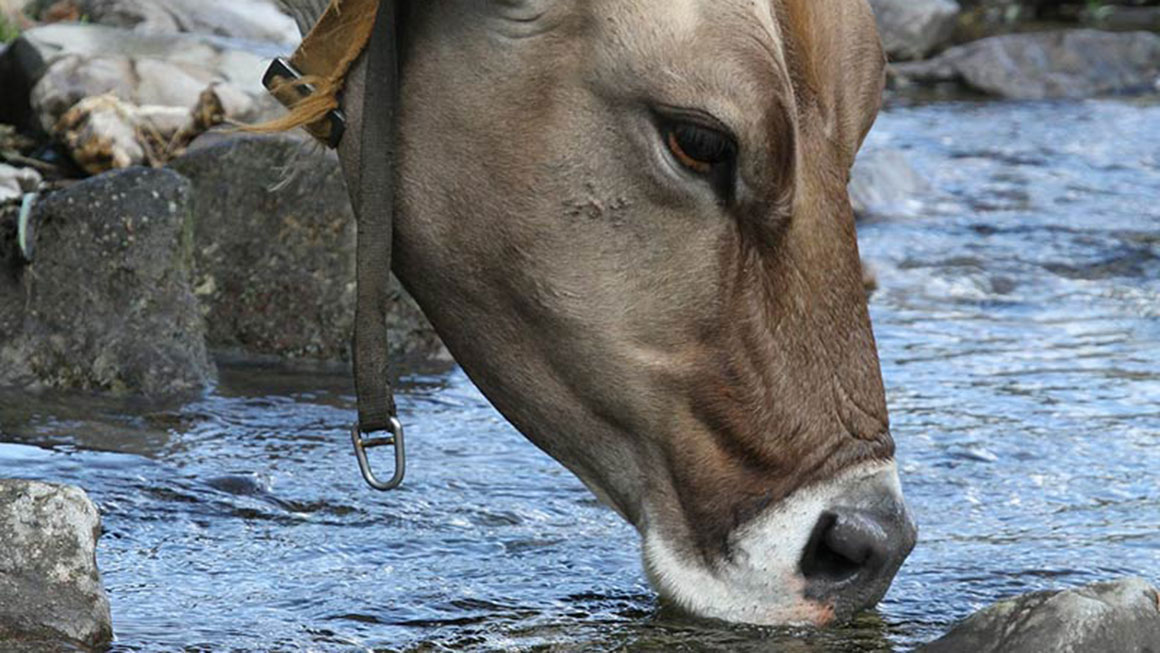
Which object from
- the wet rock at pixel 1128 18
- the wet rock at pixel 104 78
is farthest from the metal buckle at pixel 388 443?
the wet rock at pixel 1128 18

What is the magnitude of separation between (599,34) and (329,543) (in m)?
1.77

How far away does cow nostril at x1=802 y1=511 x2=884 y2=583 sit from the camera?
3.28m

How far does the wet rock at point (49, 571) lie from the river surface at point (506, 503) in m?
0.12

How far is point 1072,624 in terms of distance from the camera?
11.3 ft

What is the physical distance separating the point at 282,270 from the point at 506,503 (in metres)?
1.92

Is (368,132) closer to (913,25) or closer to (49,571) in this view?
(49,571)

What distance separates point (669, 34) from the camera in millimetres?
3133

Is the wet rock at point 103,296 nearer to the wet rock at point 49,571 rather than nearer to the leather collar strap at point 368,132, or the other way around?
the wet rock at point 49,571

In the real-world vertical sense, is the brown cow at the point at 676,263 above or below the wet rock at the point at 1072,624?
above

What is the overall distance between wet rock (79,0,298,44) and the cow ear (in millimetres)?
8850

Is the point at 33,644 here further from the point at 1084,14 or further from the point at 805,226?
the point at 1084,14

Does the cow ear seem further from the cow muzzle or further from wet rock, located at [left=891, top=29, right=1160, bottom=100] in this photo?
wet rock, located at [left=891, top=29, right=1160, bottom=100]

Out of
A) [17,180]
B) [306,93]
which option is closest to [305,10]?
[306,93]

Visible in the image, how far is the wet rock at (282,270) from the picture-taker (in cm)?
651
